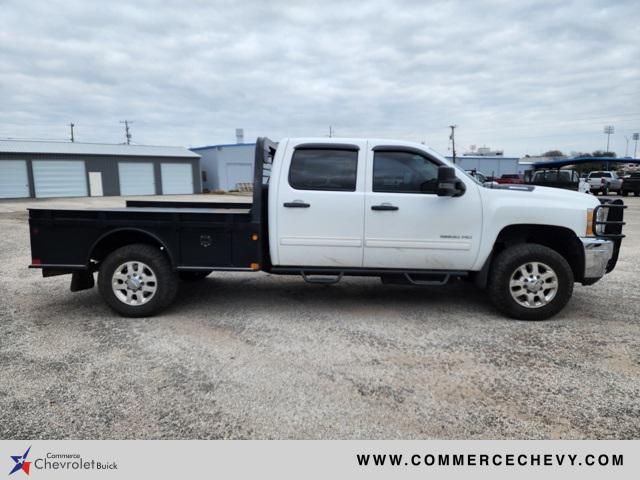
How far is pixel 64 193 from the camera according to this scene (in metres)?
32.7

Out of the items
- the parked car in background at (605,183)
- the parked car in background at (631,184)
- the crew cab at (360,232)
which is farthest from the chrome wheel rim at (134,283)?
the parked car in background at (631,184)

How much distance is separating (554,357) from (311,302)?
2770 millimetres

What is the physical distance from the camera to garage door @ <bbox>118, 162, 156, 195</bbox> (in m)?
35.6

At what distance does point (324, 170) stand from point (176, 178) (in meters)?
36.1

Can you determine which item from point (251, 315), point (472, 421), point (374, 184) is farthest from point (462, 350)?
point (251, 315)

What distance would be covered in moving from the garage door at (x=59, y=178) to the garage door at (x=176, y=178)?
6310 mm

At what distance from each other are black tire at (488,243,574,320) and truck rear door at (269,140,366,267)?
1495mm

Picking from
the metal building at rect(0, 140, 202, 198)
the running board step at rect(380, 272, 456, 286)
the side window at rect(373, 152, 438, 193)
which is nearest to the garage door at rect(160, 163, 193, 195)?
the metal building at rect(0, 140, 202, 198)

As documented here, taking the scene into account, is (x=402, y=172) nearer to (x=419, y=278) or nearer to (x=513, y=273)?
(x=419, y=278)

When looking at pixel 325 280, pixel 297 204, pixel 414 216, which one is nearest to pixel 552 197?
pixel 414 216

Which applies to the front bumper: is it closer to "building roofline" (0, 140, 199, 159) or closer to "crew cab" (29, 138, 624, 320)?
"crew cab" (29, 138, 624, 320)

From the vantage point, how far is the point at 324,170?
501 centimetres

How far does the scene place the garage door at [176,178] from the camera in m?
38.0
